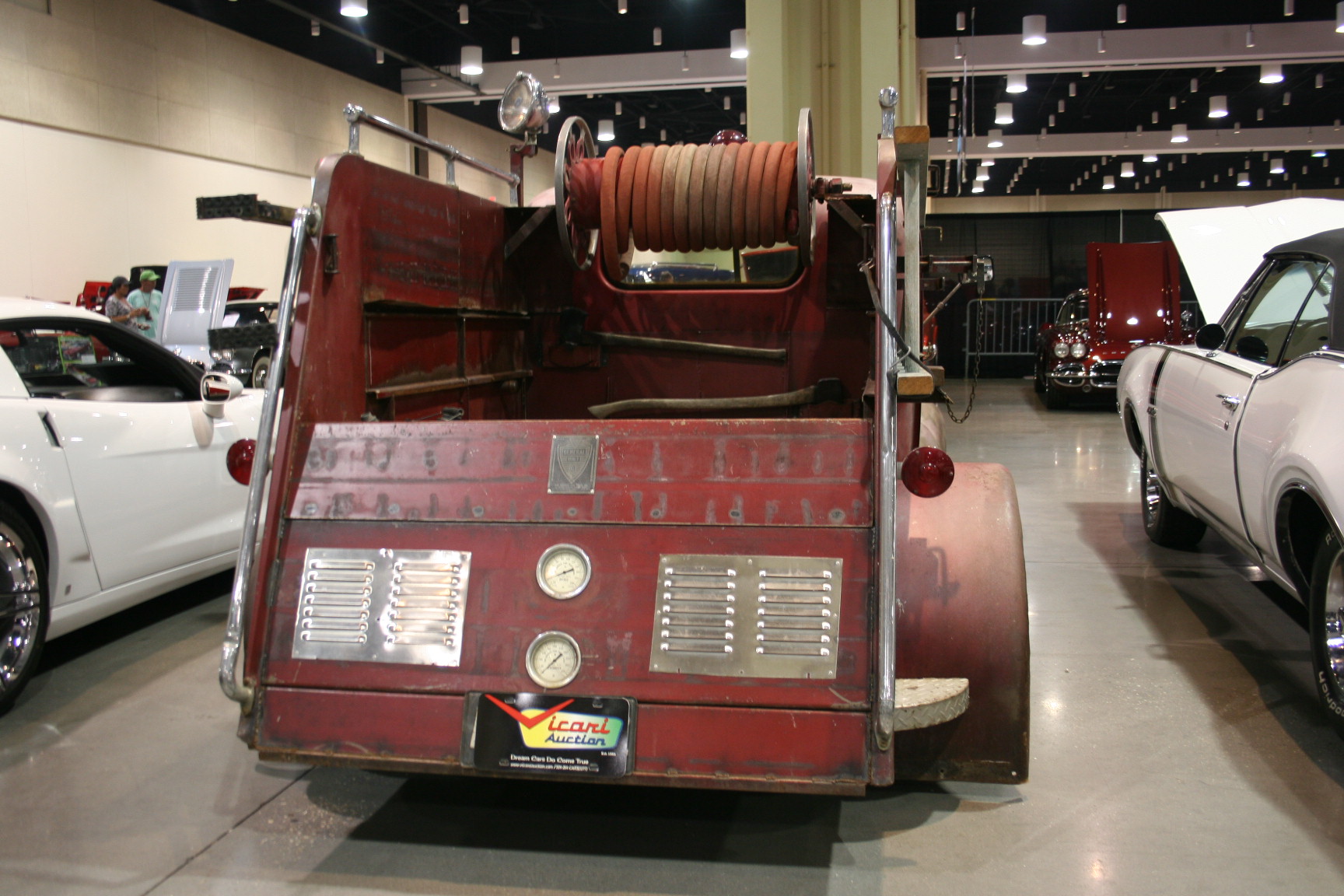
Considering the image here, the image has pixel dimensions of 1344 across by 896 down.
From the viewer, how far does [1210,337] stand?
4.96 metres

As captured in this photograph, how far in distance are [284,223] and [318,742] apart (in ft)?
4.99

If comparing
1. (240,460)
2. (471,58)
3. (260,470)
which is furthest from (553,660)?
(471,58)

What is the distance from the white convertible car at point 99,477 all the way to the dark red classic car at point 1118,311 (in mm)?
11143

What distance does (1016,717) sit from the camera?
2.84m

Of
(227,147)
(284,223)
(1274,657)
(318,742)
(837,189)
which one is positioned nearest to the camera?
(318,742)

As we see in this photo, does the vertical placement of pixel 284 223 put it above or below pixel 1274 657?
above

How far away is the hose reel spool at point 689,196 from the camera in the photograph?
383cm

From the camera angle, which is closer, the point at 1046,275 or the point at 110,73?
the point at 110,73

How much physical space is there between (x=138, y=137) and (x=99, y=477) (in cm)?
1167

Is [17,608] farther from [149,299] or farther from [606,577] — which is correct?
[149,299]

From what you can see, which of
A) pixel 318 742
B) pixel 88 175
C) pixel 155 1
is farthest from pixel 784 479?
pixel 155 1

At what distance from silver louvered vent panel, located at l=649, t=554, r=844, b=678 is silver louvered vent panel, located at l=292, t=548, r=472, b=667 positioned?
0.55 meters

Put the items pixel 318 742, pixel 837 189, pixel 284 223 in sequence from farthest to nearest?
pixel 837 189 → pixel 284 223 → pixel 318 742

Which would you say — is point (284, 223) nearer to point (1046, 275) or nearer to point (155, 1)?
point (155, 1)
